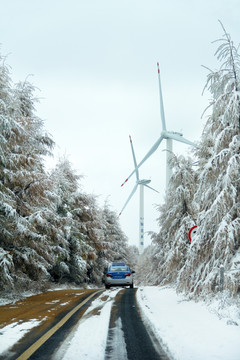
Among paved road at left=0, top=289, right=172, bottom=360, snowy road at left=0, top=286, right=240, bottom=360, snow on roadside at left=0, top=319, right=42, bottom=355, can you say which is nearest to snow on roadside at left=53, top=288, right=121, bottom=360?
snowy road at left=0, top=286, right=240, bottom=360

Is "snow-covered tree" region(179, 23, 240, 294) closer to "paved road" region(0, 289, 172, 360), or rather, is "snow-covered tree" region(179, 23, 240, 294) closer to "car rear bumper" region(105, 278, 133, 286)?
"paved road" region(0, 289, 172, 360)

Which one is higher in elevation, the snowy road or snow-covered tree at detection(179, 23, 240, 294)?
snow-covered tree at detection(179, 23, 240, 294)

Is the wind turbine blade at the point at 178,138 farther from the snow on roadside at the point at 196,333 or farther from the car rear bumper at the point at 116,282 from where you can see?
the snow on roadside at the point at 196,333

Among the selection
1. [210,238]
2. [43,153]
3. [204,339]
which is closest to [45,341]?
[204,339]

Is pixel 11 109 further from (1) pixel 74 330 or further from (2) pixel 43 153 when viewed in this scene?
(1) pixel 74 330

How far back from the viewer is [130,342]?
20.1 feet

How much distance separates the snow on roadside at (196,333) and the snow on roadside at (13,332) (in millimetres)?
2596

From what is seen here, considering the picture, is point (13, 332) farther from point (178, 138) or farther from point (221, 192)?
point (178, 138)

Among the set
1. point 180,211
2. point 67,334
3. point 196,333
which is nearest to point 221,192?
point 196,333

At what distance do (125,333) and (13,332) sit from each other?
7.17 ft

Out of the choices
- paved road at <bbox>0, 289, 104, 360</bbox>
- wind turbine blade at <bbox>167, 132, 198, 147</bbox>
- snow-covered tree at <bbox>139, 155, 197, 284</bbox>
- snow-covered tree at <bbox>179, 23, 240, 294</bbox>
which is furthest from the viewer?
wind turbine blade at <bbox>167, 132, 198, 147</bbox>

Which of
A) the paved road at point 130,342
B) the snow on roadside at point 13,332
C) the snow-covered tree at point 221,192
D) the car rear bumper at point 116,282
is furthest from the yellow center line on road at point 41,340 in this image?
the car rear bumper at point 116,282

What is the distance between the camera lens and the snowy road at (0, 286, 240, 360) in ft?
17.4

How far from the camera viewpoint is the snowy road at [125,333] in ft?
17.4
